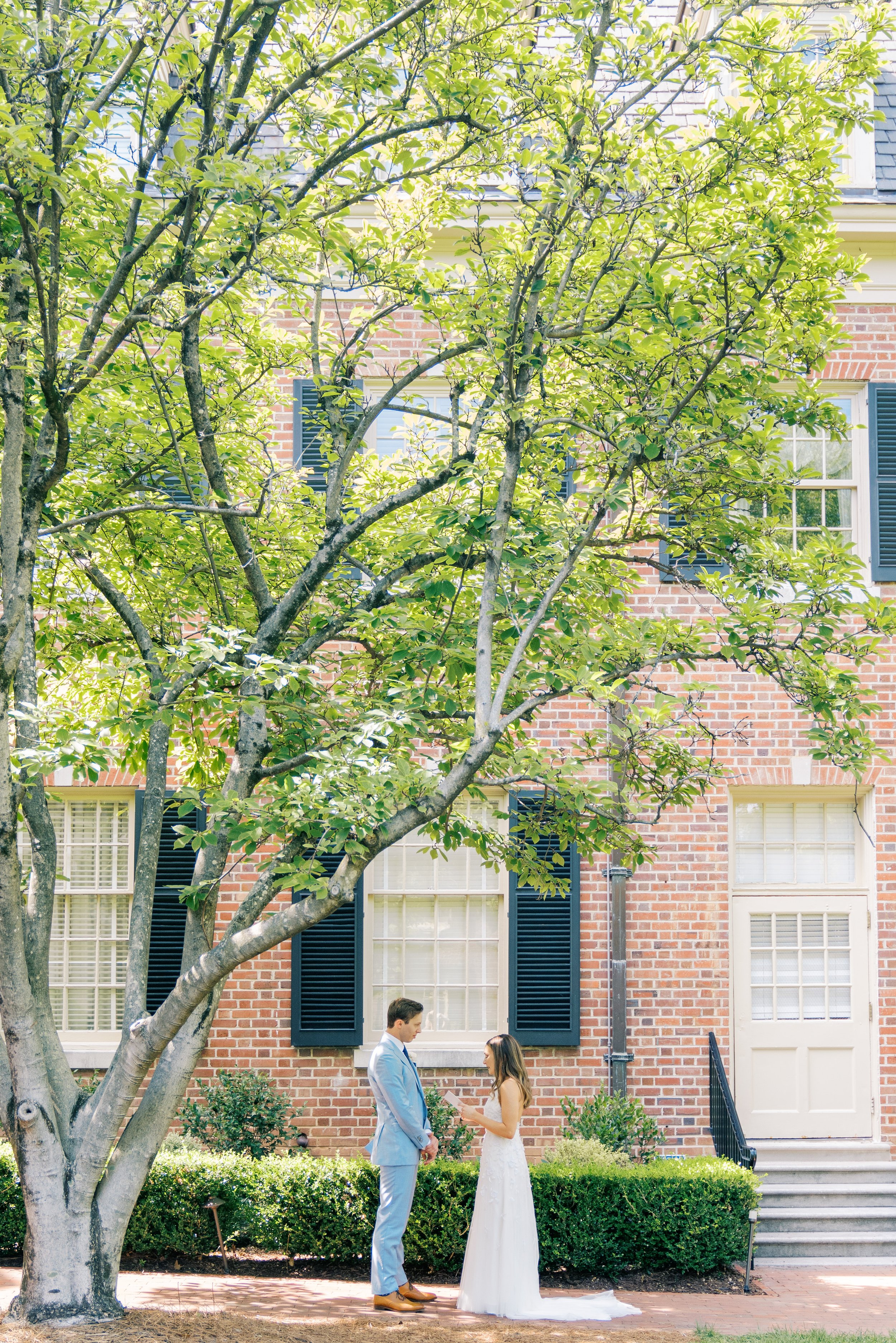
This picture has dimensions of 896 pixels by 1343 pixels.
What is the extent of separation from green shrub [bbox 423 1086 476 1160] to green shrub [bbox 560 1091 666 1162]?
73 centimetres

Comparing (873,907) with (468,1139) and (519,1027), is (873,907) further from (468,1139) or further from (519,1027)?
(468,1139)

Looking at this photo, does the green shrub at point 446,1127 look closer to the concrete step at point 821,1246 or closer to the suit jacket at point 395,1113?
the concrete step at point 821,1246

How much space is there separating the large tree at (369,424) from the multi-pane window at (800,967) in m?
3.51

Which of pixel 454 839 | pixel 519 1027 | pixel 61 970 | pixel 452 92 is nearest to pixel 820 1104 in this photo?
pixel 519 1027

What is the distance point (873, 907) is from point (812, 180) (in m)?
6.15

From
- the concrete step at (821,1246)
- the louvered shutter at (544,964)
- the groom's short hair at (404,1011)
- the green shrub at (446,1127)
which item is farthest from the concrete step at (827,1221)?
the groom's short hair at (404,1011)

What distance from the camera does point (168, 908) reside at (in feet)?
32.1

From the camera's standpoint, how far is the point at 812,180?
605cm

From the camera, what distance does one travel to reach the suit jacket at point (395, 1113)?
6.68 m

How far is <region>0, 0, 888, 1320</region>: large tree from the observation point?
224 inches

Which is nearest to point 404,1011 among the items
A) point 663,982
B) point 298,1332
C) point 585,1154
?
point 298,1332

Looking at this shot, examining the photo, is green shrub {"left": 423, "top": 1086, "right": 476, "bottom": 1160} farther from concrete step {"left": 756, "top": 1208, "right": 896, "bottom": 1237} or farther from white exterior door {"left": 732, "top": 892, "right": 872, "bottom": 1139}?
white exterior door {"left": 732, "top": 892, "right": 872, "bottom": 1139}

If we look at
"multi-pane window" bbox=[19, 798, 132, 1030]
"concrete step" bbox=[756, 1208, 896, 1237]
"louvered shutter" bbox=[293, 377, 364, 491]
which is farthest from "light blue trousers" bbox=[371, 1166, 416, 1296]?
"louvered shutter" bbox=[293, 377, 364, 491]

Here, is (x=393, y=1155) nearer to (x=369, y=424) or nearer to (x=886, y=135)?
(x=369, y=424)
